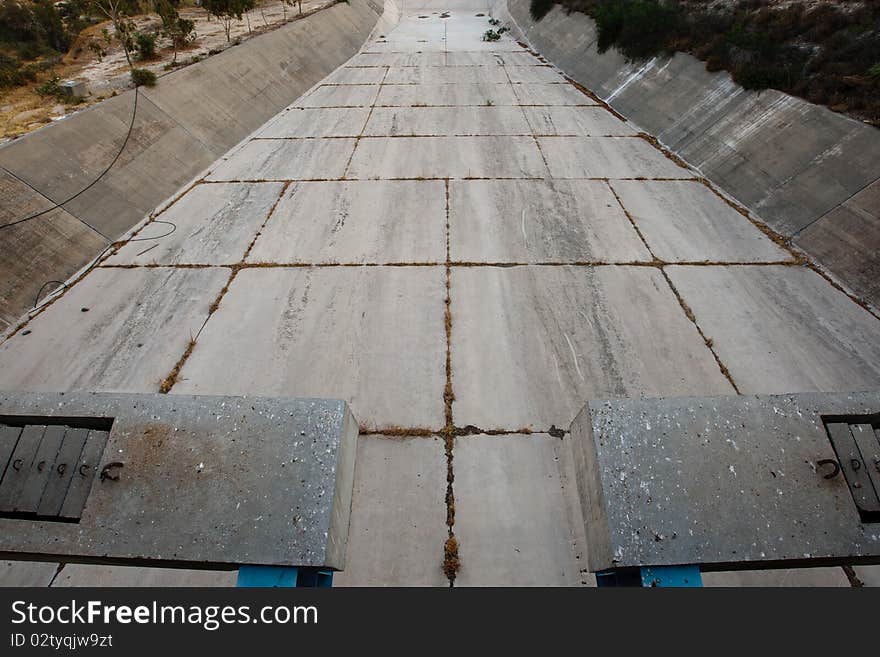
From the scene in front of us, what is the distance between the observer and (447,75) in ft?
58.9

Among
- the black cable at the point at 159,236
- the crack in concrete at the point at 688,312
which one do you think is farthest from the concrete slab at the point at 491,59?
the black cable at the point at 159,236

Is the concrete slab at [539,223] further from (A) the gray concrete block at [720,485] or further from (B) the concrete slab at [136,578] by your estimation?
(B) the concrete slab at [136,578]

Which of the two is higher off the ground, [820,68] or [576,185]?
[820,68]

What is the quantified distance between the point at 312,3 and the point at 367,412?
28904 millimetres

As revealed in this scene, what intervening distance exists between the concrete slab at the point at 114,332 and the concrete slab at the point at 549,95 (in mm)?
A: 12240

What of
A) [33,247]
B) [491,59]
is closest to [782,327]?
[33,247]

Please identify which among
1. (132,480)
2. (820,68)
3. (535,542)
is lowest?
(535,542)

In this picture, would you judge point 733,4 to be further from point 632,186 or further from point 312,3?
point 312,3

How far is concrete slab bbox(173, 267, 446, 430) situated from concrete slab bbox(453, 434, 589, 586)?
0.83m

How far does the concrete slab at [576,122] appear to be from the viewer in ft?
43.0

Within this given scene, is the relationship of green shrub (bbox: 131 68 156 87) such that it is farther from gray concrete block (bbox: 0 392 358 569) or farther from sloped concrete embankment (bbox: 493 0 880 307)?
sloped concrete embankment (bbox: 493 0 880 307)

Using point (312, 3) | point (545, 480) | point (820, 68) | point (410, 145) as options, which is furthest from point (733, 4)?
point (312, 3)

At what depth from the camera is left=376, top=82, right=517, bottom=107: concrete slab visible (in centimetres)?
1530

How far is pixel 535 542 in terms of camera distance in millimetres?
4746
